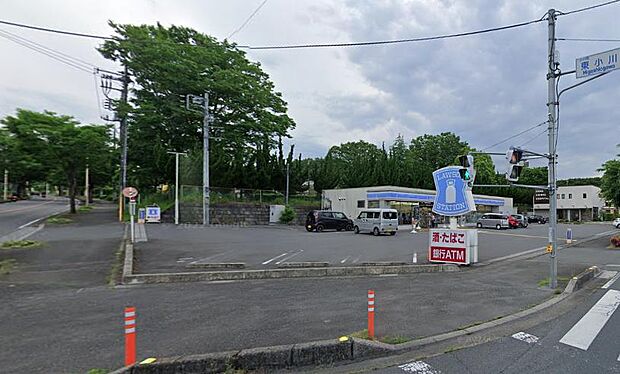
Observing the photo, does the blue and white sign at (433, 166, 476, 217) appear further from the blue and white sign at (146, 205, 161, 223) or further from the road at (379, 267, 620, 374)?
the blue and white sign at (146, 205, 161, 223)

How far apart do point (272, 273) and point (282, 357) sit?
20.5ft

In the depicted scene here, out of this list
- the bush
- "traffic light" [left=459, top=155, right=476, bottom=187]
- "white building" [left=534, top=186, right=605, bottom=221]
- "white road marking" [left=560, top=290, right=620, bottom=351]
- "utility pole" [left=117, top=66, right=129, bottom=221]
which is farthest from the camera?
"white building" [left=534, top=186, right=605, bottom=221]

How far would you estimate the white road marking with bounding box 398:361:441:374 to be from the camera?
4523 millimetres

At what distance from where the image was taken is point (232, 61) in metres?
37.2

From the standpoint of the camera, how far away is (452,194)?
14.0m

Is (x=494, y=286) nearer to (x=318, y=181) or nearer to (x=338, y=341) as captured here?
(x=338, y=341)

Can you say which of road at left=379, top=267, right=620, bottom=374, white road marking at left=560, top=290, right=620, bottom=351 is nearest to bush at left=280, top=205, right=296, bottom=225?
white road marking at left=560, top=290, right=620, bottom=351

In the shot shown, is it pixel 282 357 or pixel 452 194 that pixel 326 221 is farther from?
pixel 282 357

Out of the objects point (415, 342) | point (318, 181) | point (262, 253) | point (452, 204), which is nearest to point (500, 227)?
point (318, 181)

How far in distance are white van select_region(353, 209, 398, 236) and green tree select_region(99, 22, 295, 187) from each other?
1202 centimetres

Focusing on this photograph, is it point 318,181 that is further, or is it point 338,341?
point 318,181

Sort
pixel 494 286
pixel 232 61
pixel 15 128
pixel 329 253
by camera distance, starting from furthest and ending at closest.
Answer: pixel 232 61 → pixel 15 128 → pixel 329 253 → pixel 494 286

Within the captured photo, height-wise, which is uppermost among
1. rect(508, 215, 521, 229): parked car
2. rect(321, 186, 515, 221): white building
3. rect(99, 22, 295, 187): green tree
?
rect(99, 22, 295, 187): green tree

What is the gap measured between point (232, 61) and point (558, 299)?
3450cm
